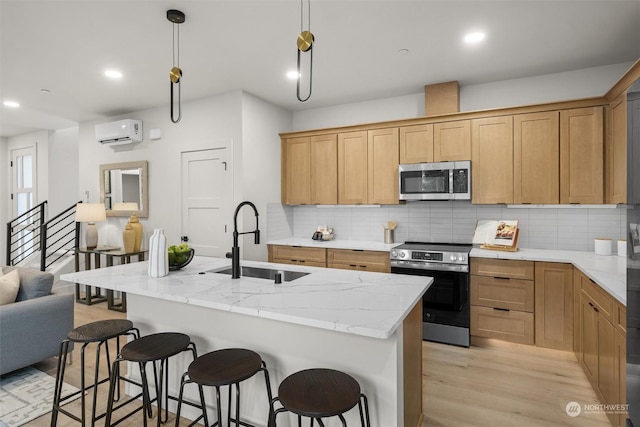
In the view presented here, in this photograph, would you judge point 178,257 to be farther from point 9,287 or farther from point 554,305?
point 554,305

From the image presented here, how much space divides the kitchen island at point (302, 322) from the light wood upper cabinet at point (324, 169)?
2126 mm

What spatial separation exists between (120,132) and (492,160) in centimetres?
470

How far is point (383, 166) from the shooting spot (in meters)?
4.12

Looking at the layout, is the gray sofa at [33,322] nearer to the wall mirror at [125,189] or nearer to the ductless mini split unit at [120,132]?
the wall mirror at [125,189]

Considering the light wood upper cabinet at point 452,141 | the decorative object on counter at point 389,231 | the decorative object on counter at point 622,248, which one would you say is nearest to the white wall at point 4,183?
the decorative object on counter at point 389,231

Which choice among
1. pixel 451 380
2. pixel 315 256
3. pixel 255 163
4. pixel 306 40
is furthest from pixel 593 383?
pixel 255 163

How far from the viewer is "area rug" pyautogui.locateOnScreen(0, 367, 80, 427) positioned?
90.0 inches

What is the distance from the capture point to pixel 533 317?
3217mm

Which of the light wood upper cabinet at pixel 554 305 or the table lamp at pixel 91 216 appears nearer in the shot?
the light wood upper cabinet at pixel 554 305

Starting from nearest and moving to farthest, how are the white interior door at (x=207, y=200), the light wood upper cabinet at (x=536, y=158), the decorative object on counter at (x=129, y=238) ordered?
the light wood upper cabinet at (x=536, y=158) → the white interior door at (x=207, y=200) → the decorative object on counter at (x=129, y=238)

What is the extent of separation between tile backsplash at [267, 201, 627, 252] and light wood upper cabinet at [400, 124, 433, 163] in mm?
594

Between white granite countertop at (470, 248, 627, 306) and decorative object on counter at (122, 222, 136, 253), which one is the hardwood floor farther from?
decorative object on counter at (122, 222, 136, 253)

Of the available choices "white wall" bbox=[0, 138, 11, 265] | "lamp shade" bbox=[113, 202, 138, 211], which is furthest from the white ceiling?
"white wall" bbox=[0, 138, 11, 265]

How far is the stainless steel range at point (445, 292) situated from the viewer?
339 cm
